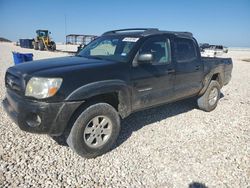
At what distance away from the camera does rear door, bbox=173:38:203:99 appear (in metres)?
4.55

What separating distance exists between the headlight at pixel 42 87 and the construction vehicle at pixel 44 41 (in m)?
28.3

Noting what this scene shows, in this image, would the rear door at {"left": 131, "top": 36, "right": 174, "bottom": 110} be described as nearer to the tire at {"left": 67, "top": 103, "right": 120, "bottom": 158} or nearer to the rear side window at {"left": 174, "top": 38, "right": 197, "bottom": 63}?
the rear side window at {"left": 174, "top": 38, "right": 197, "bottom": 63}

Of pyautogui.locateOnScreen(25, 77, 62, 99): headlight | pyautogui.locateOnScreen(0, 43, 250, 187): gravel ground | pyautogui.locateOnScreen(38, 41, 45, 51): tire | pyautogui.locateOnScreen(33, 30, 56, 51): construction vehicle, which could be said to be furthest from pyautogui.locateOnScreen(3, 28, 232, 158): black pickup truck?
pyautogui.locateOnScreen(38, 41, 45, 51): tire

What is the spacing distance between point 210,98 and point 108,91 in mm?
3591

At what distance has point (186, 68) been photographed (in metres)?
4.71

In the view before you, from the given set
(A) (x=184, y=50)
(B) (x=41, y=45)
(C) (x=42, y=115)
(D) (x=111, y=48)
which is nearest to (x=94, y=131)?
(C) (x=42, y=115)

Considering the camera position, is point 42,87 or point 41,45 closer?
point 42,87

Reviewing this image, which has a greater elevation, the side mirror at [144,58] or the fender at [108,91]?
the side mirror at [144,58]

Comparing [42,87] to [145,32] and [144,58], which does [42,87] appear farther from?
[145,32]

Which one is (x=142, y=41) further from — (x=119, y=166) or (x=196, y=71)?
(x=119, y=166)

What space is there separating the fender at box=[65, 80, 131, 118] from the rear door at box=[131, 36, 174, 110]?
17cm

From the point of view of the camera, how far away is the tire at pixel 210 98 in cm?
568

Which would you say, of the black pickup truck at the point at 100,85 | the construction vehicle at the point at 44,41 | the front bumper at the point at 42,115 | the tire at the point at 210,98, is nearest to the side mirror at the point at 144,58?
the black pickup truck at the point at 100,85

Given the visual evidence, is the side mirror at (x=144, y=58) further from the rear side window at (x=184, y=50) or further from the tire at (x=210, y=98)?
the tire at (x=210, y=98)
